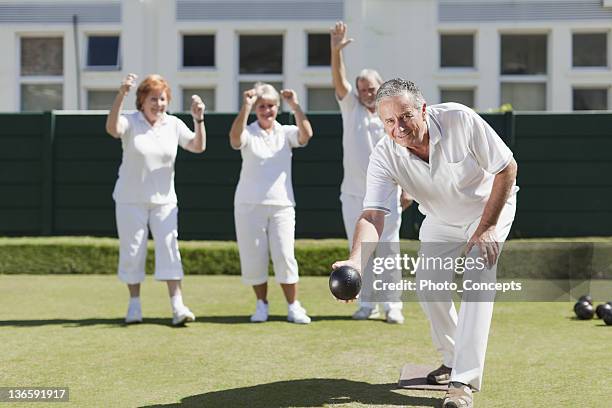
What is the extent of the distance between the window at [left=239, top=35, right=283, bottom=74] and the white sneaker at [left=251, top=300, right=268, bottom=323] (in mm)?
11103

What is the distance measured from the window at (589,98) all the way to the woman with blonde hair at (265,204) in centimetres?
1176

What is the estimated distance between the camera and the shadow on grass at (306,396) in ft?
15.9

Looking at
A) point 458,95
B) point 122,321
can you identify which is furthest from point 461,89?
point 122,321

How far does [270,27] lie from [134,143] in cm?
1089

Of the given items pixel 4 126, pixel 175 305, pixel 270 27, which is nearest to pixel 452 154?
pixel 175 305

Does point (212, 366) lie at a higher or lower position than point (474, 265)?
lower

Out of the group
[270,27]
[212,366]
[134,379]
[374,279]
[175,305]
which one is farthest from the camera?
[270,27]

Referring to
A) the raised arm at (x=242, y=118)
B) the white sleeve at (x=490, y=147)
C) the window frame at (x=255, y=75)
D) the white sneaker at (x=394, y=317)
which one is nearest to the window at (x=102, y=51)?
the window frame at (x=255, y=75)

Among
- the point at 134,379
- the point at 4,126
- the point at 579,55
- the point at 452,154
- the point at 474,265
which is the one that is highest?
the point at 579,55

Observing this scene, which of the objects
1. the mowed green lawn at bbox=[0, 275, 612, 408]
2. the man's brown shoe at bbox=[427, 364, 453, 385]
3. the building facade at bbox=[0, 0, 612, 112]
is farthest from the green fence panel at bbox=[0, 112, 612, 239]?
the man's brown shoe at bbox=[427, 364, 453, 385]

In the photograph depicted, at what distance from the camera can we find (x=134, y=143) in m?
7.65

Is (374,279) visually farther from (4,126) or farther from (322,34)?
(322,34)

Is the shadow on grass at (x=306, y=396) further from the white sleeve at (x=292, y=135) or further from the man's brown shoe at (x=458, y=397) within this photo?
the white sleeve at (x=292, y=135)

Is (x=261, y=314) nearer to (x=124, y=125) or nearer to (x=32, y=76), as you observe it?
(x=124, y=125)
